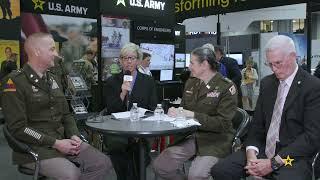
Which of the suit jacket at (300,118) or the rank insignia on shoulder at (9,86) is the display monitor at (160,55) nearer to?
the rank insignia on shoulder at (9,86)

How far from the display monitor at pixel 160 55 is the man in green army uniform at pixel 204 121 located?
3.57 metres

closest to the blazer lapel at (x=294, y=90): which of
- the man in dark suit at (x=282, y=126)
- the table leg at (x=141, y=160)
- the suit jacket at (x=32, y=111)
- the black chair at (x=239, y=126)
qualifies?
the man in dark suit at (x=282, y=126)

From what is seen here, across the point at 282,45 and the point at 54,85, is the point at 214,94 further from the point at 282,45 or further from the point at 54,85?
the point at 54,85

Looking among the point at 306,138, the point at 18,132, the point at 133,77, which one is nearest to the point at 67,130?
the point at 18,132

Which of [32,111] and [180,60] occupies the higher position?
[180,60]

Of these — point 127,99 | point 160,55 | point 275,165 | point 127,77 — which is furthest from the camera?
point 160,55

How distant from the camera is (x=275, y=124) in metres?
2.51

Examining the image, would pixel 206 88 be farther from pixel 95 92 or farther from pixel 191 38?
pixel 191 38

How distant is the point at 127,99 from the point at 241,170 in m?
1.21

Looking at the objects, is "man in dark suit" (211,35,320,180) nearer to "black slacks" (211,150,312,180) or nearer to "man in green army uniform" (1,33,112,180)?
→ "black slacks" (211,150,312,180)

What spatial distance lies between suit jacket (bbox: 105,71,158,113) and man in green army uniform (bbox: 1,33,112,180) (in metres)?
0.52

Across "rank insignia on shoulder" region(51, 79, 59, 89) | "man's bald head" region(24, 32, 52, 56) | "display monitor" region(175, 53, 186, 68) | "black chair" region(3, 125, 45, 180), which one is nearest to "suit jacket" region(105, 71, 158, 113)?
"rank insignia on shoulder" region(51, 79, 59, 89)

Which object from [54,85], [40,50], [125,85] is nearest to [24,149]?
[54,85]

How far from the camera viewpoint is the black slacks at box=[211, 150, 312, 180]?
2.35m
